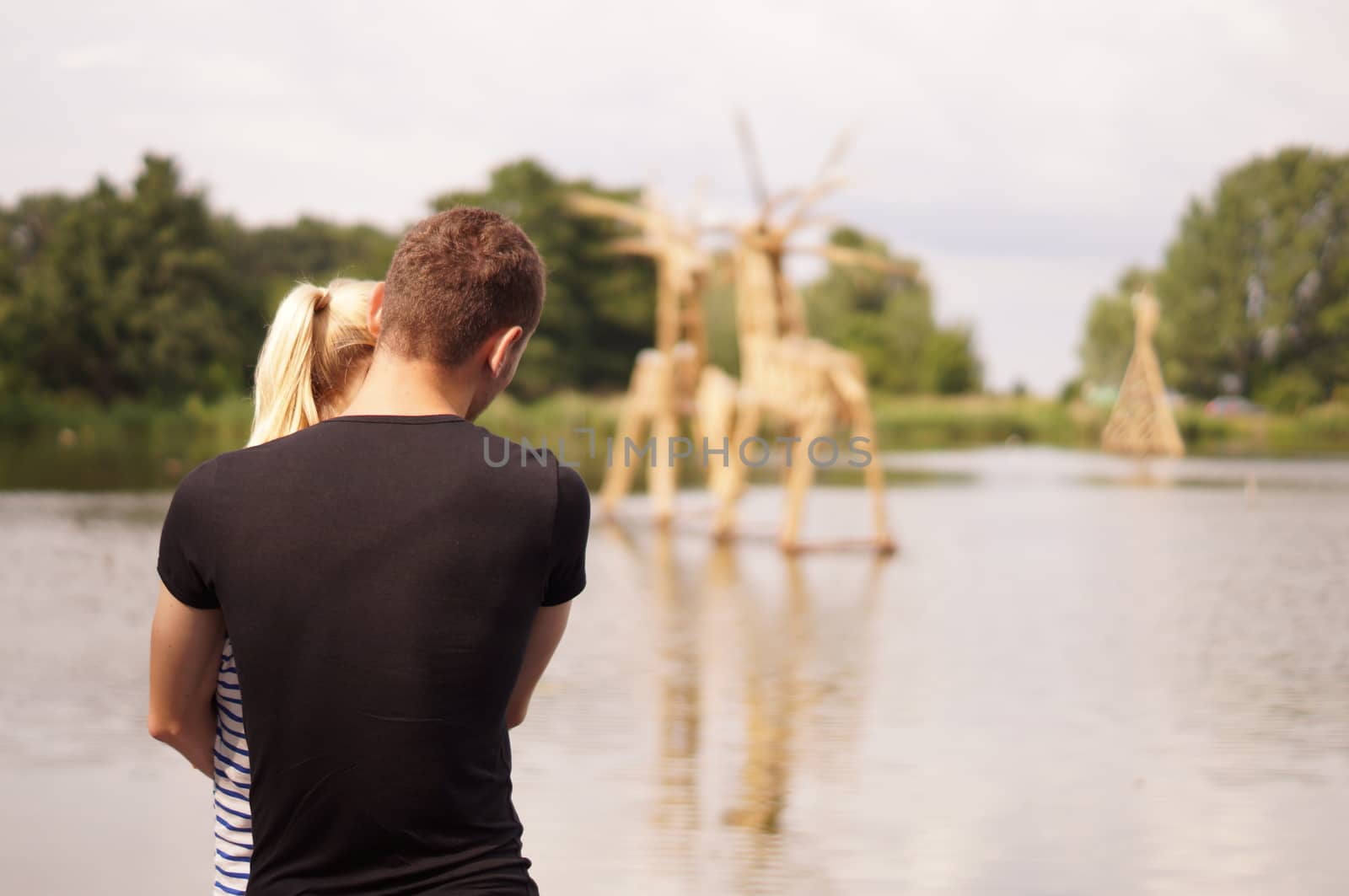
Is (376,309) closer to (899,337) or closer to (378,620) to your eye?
(378,620)

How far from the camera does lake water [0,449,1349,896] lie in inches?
197

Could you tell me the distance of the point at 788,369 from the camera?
1424 centimetres

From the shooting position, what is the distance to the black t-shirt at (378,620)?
1916mm

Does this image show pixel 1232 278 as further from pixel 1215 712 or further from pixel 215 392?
pixel 1215 712

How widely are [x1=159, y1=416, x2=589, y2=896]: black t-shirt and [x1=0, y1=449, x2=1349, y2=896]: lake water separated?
9.19ft

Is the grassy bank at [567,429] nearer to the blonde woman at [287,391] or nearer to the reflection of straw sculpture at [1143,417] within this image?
the reflection of straw sculpture at [1143,417]

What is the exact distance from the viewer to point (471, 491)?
75.6 inches

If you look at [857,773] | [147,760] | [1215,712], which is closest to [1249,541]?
[1215,712]

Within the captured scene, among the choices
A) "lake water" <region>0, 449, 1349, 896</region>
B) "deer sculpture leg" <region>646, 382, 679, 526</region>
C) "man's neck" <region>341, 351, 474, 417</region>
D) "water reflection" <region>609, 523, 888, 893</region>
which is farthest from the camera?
"deer sculpture leg" <region>646, 382, 679, 526</region>

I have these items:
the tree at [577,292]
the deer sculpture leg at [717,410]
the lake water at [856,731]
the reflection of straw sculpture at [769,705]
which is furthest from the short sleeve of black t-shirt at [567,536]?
the tree at [577,292]

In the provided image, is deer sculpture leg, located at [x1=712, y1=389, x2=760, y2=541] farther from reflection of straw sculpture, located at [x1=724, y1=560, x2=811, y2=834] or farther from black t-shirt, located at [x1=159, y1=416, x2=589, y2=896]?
black t-shirt, located at [x1=159, y1=416, x2=589, y2=896]

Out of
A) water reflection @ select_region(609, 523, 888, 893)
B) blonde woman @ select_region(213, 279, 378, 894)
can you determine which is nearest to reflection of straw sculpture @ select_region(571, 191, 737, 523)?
water reflection @ select_region(609, 523, 888, 893)

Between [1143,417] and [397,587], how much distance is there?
39348 mm

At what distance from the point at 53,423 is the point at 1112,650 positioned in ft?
144
